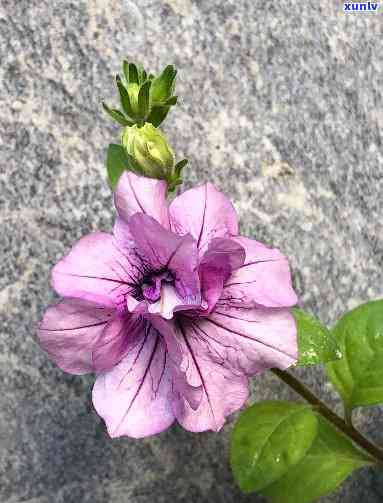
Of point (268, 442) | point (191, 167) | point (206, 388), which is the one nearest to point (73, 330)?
point (206, 388)

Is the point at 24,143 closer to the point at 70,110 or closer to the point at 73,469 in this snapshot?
the point at 70,110

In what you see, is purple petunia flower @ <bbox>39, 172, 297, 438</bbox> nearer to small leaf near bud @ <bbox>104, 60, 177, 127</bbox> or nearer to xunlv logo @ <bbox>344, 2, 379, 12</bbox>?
small leaf near bud @ <bbox>104, 60, 177, 127</bbox>

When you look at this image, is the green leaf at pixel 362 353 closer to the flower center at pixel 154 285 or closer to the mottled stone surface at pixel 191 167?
the mottled stone surface at pixel 191 167

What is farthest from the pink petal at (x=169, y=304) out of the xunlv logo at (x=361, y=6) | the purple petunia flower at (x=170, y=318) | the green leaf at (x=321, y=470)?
the xunlv logo at (x=361, y=6)

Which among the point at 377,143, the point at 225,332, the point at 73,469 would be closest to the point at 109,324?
the point at 225,332

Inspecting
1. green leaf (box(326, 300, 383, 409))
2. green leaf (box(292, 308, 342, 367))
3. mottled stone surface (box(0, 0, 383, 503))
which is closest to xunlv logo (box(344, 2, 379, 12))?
mottled stone surface (box(0, 0, 383, 503))

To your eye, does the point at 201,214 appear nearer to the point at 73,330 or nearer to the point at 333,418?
the point at 73,330
